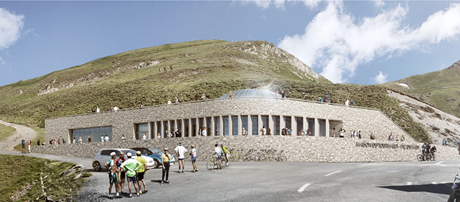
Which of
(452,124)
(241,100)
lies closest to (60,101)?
(241,100)

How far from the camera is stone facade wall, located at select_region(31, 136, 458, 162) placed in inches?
1337

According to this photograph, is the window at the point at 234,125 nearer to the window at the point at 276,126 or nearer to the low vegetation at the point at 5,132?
the window at the point at 276,126

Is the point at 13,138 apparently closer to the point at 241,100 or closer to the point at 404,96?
the point at 241,100

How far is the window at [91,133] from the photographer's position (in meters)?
45.2

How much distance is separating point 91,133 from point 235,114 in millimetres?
21068

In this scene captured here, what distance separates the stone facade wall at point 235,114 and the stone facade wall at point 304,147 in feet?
8.80

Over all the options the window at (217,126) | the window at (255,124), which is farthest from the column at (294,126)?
the window at (217,126)

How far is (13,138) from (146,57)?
6922 centimetres

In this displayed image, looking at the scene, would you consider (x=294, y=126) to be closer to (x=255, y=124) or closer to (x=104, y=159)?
(x=255, y=124)

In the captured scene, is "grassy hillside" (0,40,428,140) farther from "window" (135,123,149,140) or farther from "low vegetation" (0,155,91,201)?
"low vegetation" (0,155,91,201)

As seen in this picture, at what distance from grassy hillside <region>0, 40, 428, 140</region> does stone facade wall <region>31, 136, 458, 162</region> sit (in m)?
14.5

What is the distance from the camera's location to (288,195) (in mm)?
12320

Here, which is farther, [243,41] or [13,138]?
[243,41]

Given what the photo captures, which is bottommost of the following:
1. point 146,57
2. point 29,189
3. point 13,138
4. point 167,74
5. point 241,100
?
point 29,189
